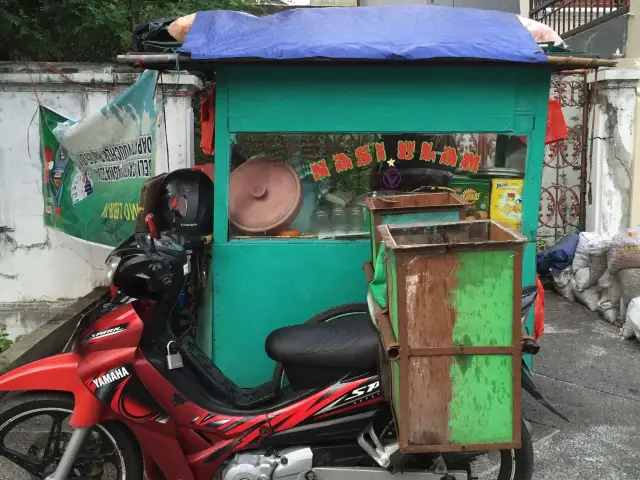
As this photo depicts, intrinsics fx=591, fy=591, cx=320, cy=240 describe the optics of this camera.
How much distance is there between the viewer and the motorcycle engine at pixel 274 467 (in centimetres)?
246

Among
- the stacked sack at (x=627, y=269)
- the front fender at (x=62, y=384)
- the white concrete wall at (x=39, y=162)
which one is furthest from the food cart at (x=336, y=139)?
the stacked sack at (x=627, y=269)

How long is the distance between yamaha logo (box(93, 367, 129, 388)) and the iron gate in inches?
220

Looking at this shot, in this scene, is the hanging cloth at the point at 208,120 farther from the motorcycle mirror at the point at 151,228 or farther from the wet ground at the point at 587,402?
the wet ground at the point at 587,402

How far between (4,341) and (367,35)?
414 centimetres

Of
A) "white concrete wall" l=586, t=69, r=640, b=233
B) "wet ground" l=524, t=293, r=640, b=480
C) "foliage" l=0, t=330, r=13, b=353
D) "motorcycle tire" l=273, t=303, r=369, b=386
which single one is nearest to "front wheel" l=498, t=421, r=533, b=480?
"wet ground" l=524, t=293, r=640, b=480

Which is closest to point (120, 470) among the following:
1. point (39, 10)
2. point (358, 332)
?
point (358, 332)

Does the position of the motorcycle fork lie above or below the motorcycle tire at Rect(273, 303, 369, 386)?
below

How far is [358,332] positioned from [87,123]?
2.88m

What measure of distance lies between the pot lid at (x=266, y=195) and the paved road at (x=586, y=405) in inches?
62.9

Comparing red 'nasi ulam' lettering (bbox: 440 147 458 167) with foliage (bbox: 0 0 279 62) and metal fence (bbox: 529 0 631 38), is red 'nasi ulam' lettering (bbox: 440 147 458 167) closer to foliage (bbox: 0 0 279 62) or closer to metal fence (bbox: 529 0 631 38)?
foliage (bbox: 0 0 279 62)

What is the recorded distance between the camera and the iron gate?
22.2ft

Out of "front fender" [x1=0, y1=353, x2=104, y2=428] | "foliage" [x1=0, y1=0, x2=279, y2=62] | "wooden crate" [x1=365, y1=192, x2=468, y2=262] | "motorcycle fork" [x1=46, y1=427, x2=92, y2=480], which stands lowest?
"motorcycle fork" [x1=46, y1=427, x2=92, y2=480]

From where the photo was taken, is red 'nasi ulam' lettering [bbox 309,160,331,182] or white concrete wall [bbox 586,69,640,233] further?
white concrete wall [bbox 586,69,640,233]

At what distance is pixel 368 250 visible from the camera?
134 inches
